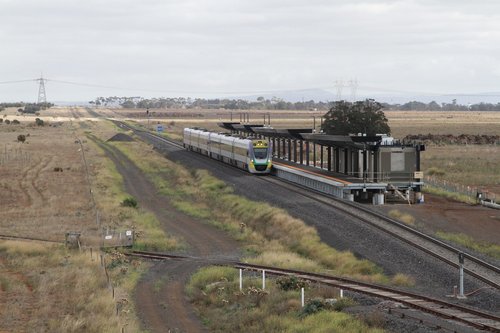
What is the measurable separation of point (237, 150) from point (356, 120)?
37.4 feet

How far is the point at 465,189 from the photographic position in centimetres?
5662

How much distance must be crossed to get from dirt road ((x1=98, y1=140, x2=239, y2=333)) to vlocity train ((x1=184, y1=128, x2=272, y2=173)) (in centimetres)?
1082

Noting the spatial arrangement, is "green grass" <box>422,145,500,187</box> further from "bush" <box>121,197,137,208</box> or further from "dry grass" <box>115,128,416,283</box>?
"bush" <box>121,197,137,208</box>

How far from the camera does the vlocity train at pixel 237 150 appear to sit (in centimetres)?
6550

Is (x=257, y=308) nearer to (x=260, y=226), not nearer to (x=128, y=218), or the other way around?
(x=260, y=226)

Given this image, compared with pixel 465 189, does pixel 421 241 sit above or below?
above

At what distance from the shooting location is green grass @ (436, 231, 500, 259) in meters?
33.4

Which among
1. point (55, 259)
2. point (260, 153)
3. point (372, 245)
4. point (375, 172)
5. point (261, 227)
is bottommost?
point (261, 227)

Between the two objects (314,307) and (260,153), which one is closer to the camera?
(314,307)

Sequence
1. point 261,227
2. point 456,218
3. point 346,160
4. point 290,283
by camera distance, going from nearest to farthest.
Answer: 1. point 290,283
2. point 456,218
3. point 261,227
4. point 346,160

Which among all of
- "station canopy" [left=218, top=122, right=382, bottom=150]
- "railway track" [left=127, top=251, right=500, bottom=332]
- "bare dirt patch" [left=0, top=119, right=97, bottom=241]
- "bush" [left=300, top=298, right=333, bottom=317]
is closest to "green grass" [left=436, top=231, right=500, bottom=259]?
"railway track" [left=127, top=251, right=500, bottom=332]

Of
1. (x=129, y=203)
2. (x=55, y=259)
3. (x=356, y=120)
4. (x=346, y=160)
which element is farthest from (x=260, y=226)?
(x=356, y=120)

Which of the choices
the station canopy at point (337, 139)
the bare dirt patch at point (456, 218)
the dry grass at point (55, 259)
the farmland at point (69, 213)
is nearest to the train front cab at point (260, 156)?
the station canopy at point (337, 139)

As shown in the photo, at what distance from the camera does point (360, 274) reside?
3012cm
